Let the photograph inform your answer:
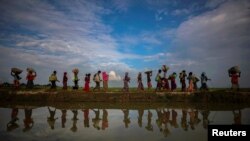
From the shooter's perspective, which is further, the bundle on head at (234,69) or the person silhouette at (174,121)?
the bundle on head at (234,69)

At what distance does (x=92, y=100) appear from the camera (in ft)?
71.7

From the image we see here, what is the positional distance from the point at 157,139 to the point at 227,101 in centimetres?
1302

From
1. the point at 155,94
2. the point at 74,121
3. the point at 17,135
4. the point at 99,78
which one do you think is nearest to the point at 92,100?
the point at 99,78

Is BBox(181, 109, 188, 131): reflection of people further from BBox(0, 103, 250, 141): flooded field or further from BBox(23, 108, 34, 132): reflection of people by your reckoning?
BBox(23, 108, 34, 132): reflection of people

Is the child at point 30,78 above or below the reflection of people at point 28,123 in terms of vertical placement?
above

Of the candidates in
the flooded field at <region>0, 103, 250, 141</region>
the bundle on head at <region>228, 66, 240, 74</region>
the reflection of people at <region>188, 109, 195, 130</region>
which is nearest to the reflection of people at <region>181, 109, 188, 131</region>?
the flooded field at <region>0, 103, 250, 141</region>

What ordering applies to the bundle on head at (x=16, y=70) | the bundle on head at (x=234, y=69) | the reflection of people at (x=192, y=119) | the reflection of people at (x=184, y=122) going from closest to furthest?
the reflection of people at (x=184, y=122)
the reflection of people at (x=192, y=119)
the bundle on head at (x=234, y=69)
the bundle on head at (x=16, y=70)

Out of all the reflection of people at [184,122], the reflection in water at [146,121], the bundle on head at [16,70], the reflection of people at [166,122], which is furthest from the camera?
the bundle on head at [16,70]

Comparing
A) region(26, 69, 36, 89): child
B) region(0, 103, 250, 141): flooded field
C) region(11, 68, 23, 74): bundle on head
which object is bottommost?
region(0, 103, 250, 141): flooded field

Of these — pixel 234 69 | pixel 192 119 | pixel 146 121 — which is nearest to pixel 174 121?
pixel 192 119

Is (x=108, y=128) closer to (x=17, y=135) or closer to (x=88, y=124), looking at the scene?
(x=88, y=124)

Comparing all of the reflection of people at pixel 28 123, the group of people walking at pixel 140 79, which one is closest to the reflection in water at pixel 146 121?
the reflection of people at pixel 28 123

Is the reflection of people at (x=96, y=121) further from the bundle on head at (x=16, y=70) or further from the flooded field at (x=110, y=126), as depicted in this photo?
the bundle on head at (x=16, y=70)

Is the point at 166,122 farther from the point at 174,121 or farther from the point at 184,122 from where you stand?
the point at 184,122
